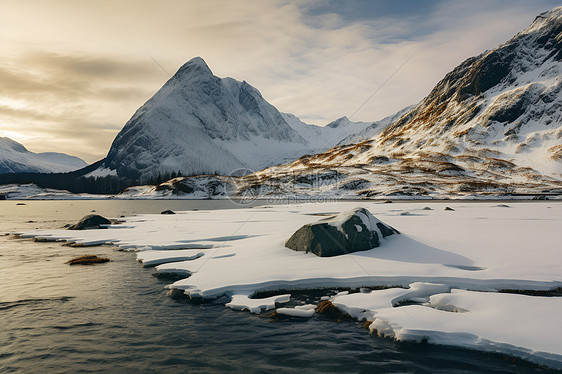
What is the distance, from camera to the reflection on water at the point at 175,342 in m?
8.01

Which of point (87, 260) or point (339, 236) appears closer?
point (339, 236)

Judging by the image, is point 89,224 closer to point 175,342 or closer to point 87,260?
point 87,260

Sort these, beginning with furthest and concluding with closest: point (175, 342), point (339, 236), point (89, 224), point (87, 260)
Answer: point (89, 224)
point (87, 260)
point (339, 236)
point (175, 342)

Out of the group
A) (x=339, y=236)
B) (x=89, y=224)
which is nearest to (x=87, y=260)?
(x=339, y=236)

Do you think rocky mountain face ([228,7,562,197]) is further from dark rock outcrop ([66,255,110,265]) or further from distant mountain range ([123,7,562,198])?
dark rock outcrop ([66,255,110,265])

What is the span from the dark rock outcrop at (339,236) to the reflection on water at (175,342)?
660 centimetres

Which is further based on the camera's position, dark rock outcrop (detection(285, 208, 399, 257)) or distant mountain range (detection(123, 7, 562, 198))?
distant mountain range (detection(123, 7, 562, 198))

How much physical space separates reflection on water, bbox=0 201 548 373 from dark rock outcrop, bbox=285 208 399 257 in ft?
21.6

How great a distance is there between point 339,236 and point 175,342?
10.4 metres

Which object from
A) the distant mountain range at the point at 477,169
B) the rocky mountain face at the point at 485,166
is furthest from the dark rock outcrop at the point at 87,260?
the rocky mountain face at the point at 485,166

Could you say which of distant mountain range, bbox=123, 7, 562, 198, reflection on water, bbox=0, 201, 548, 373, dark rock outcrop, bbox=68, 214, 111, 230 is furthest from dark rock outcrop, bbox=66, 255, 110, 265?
distant mountain range, bbox=123, 7, 562, 198

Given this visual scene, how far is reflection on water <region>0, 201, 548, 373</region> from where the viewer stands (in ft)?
26.3

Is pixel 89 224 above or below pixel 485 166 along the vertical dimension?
below

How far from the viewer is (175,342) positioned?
9289 mm
